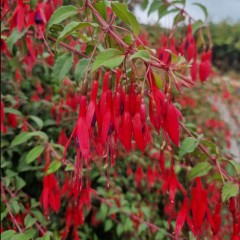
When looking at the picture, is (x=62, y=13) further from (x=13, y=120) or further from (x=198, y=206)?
(x=13, y=120)

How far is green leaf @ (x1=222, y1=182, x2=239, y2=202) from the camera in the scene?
716 millimetres

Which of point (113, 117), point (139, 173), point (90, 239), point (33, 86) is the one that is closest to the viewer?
point (113, 117)

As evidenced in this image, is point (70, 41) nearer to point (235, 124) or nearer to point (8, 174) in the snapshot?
point (8, 174)

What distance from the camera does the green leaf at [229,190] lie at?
0.72 metres

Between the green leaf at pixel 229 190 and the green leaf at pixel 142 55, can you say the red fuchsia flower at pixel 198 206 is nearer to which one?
the green leaf at pixel 229 190

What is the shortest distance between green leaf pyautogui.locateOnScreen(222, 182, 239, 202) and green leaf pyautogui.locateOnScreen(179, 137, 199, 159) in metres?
0.11

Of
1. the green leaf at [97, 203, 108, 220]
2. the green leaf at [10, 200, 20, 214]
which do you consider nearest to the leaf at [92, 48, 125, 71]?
the green leaf at [10, 200, 20, 214]

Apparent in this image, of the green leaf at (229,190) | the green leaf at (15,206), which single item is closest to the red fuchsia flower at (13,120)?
the green leaf at (15,206)

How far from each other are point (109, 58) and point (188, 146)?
0.35 meters

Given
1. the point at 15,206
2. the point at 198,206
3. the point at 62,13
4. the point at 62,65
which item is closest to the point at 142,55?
the point at 62,13

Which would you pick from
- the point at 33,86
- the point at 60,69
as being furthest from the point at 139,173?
the point at 60,69

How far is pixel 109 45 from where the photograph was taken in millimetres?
630

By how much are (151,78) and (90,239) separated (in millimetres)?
1096

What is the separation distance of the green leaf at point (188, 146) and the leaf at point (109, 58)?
1.09ft
